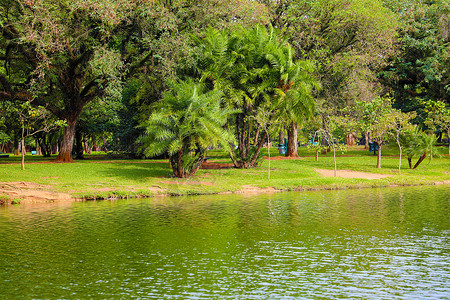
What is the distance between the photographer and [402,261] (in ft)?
40.5

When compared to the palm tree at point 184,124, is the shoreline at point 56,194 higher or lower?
lower

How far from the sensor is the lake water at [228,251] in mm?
10258

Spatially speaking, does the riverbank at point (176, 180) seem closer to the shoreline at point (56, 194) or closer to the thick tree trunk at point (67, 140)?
the shoreline at point (56, 194)

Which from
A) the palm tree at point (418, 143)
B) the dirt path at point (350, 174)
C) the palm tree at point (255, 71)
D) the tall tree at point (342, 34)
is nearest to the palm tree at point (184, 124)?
the palm tree at point (255, 71)

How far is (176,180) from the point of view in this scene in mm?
31172

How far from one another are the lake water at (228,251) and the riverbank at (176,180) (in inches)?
139

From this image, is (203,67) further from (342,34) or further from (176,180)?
(342,34)

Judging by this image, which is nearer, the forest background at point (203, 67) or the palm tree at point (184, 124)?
the palm tree at point (184, 124)

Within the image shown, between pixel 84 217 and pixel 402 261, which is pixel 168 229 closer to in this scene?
pixel 84 217

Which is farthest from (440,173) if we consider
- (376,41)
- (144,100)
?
(144,100)

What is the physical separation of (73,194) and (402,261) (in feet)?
61.9

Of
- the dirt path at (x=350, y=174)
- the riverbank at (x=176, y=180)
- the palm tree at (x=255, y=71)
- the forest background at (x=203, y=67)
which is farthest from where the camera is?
the dirt path at (x=350, y=174)

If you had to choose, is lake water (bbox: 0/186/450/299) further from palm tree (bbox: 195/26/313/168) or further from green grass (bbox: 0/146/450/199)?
palm tree (bbox: 195/26/313/168)

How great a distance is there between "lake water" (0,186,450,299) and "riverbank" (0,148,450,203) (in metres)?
3.54
